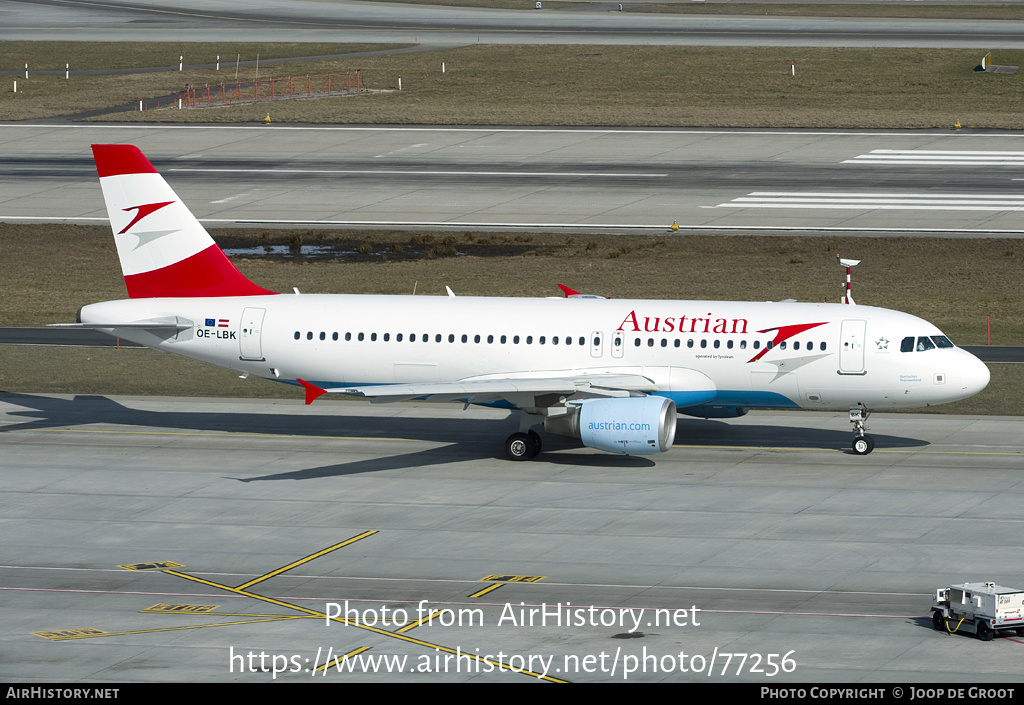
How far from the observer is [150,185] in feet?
139

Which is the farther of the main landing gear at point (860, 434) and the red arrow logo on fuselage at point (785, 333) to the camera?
the main landing gear at point (860, 434)

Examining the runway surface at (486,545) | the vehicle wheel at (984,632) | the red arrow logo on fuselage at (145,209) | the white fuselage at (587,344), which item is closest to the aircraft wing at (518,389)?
the white fuselage at (587,344)

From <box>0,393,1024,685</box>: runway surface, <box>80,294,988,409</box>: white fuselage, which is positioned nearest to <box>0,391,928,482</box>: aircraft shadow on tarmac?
<box>0,393,1024,685</box>: runway surface

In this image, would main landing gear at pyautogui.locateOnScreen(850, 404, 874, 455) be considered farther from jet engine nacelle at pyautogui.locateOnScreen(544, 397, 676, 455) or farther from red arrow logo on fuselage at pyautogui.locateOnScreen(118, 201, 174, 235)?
red arrow logo on fuselage at pyautogui.locateOnScreen(118, 201, 174, 235)

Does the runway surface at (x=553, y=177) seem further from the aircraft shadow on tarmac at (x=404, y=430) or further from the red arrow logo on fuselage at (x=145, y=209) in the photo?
the red arrow logo on fuselage at (x=145, y=209)

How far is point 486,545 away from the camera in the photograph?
32.0 m

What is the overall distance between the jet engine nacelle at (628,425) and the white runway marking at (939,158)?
47.3 meters

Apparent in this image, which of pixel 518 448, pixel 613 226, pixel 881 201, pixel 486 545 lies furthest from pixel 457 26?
pixel 486 545

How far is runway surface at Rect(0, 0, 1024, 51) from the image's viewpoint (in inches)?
4626

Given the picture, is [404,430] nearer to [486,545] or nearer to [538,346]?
[538,346]

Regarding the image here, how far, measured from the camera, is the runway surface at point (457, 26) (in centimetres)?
11751

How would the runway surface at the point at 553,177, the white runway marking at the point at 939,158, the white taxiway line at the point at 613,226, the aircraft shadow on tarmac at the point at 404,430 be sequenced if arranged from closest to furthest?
the aircraft shadow on tarmac at the point at 404,430, the white taxiway line at the point at 613,226, the runway surface at the point at 553,177, the white runway marking at the point at 939,158
